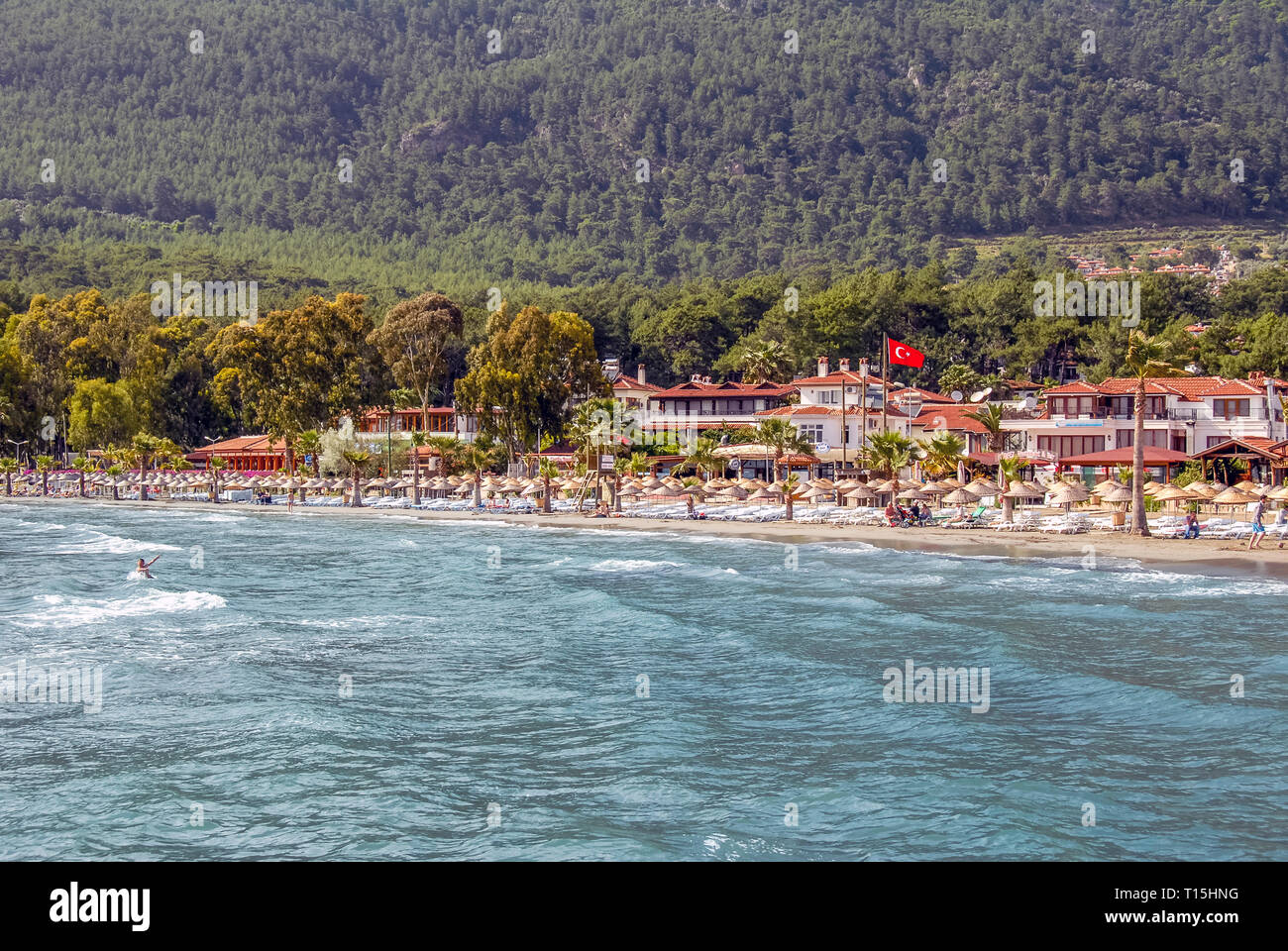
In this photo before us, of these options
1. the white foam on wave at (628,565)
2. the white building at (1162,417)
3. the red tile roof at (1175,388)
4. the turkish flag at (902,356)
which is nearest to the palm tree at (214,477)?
the turkish flag at (902,356)

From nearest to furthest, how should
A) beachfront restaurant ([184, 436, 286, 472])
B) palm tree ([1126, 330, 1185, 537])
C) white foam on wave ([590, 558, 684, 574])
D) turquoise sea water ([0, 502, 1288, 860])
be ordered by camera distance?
1. turquoise sea water ([0, 502, 1288, 860])
2. white foam on wave ([590, 558, 684, 574])
3. palm tree ([1126, 330, 1185, 537])
4. beachfront restaurant ([184, 436, 286, 472])

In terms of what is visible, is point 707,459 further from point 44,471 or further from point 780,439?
point 44,471

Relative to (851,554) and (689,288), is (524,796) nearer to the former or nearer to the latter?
(851,554)

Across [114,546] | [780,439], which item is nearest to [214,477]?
[114,546]

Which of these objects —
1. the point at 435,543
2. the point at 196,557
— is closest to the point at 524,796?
the point at 196,557

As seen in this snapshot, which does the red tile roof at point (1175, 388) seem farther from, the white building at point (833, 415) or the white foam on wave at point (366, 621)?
the white foam on wave at point (366, 621)

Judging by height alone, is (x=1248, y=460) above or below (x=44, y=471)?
above

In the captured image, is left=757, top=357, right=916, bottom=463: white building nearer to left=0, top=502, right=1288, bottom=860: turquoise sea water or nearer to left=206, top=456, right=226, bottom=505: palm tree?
left=206, top=456, right=226, bottom=505: palm tree

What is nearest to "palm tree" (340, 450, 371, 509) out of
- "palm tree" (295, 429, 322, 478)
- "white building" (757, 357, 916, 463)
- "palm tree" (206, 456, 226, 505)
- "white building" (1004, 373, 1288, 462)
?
"palm tree" (295, 429, 322, 478)
